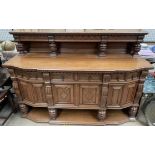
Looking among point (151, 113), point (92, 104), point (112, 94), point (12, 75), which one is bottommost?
point (151, 113)

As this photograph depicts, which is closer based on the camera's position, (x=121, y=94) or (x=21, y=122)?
(x=121, y=94)

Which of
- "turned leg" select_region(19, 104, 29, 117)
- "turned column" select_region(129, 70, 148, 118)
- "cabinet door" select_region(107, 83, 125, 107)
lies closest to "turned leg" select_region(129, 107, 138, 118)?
"turned column" select_region(129, 70, 148, 118)

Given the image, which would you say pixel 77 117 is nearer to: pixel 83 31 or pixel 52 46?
pixel 52 46

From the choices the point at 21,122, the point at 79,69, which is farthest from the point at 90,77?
the point at 21,122

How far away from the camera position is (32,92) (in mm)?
2182

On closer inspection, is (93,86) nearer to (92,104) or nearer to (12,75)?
(92,104)

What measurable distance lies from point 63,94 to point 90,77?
1.49 ft

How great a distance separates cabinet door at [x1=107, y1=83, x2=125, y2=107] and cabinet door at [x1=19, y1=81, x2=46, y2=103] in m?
0.89

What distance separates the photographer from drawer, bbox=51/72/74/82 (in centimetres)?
198

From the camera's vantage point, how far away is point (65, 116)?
248cm

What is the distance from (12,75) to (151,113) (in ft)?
7.28

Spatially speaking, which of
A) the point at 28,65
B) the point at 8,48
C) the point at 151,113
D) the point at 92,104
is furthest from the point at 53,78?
the point at 151,113

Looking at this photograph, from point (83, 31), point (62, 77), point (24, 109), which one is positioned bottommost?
point (24, 109)

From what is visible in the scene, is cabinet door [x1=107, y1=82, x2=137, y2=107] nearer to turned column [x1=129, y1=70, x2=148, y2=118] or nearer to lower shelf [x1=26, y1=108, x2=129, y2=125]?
turned column [x1=129, y1=70, x2=148, y2=118]
